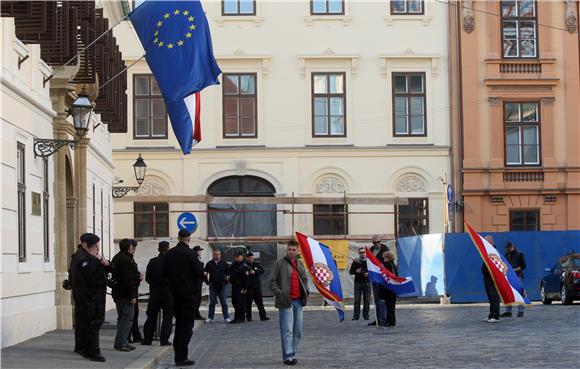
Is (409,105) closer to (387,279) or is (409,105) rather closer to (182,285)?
(387,279)

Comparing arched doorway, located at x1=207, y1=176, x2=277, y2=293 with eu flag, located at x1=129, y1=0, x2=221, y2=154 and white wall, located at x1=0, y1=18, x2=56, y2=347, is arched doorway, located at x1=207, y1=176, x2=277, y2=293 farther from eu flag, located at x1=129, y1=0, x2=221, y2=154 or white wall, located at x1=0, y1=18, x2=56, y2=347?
eu flag, located at x1=129, y1=0, x2=221, y2=154

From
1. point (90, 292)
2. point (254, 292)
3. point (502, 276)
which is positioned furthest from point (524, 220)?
point (90, 292)

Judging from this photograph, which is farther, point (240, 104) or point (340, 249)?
point (240, 104)

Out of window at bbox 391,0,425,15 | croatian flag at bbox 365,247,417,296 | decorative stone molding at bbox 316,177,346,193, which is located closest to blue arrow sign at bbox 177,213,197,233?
decorative stone molding at bbox 316,177,346,193

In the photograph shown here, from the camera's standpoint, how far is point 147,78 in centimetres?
4500

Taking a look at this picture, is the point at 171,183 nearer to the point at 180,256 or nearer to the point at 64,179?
the point at 64,179

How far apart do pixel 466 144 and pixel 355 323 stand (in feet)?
61.6

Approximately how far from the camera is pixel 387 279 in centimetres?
2522

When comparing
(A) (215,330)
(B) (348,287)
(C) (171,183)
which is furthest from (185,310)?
(C) (171,183)

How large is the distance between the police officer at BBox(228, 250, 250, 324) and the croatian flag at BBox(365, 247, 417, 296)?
4.96 m

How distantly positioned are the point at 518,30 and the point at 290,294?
2999 cm

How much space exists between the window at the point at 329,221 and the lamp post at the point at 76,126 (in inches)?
923

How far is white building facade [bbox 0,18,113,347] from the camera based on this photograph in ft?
61.7

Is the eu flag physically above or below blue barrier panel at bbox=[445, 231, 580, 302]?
above
